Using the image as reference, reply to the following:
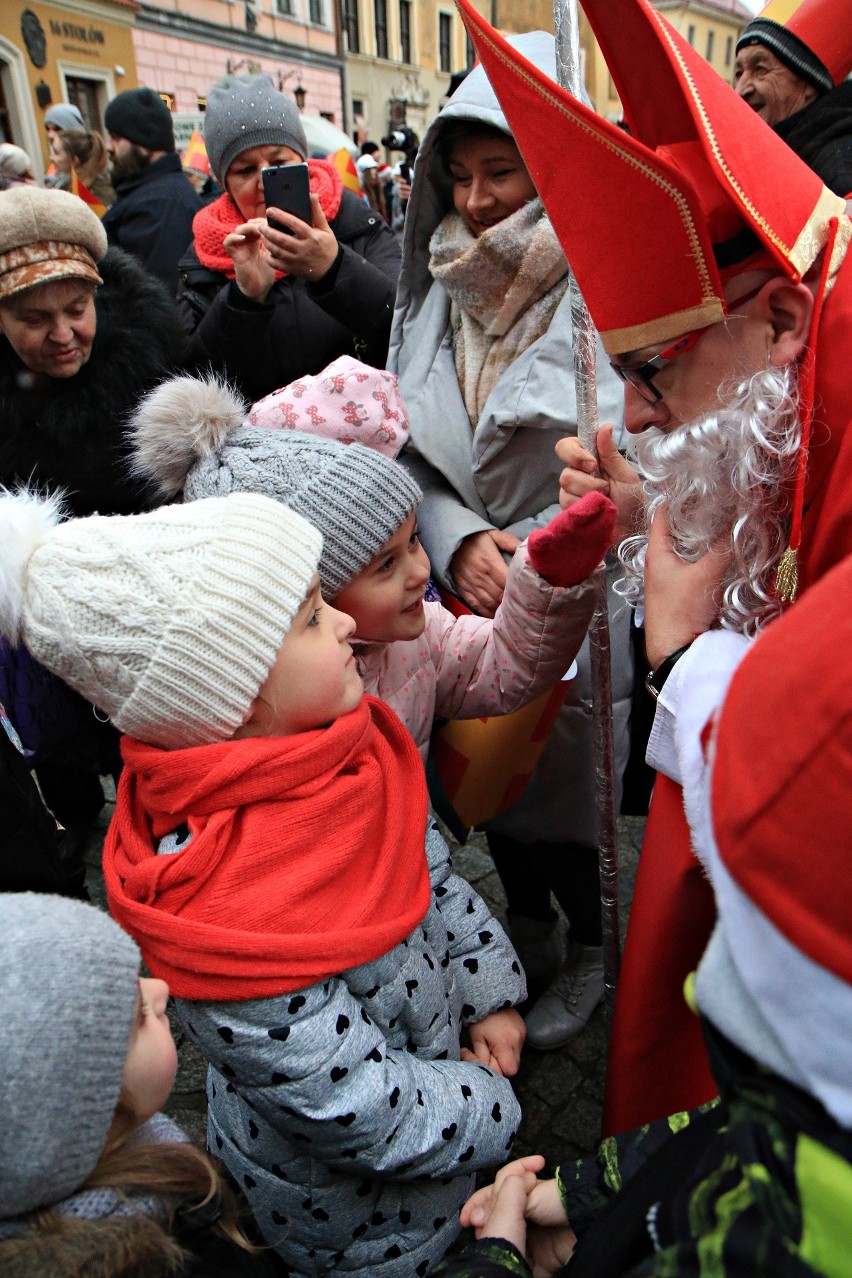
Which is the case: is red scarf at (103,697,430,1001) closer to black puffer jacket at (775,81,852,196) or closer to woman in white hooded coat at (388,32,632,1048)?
woman in white hooded coat at (388,32,632,1048)

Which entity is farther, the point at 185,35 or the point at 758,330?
the point at 185,35

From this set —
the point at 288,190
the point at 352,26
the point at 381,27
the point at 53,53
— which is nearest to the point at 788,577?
the point at 288,190

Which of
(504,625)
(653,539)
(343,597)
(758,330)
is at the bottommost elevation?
(504,625)

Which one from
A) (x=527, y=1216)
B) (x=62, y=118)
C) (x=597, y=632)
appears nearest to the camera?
(x=527, y=1216)

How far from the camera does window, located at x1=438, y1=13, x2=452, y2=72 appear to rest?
1289 inches

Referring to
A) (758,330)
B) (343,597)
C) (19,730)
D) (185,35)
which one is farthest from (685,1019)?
(185,35)

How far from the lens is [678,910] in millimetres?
1411

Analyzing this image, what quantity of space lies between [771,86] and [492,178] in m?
1.95

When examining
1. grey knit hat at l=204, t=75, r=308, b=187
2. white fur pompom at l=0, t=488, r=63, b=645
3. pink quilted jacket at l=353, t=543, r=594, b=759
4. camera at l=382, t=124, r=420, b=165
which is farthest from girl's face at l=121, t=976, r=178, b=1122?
camera at l=382, t=124, r=420, b=165

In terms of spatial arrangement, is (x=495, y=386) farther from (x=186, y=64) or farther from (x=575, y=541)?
(x=186, y=64)

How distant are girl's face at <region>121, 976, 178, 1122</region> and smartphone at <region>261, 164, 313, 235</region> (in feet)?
6.91

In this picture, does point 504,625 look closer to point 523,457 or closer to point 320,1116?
point 523,457

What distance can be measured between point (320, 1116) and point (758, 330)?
127 centimetres

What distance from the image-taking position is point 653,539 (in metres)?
1.51
